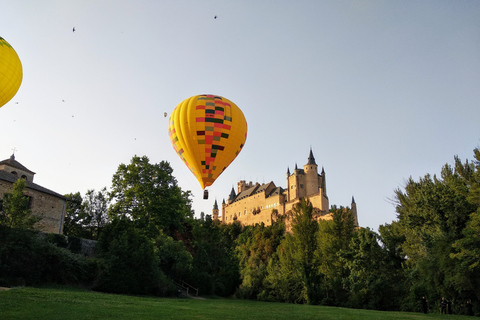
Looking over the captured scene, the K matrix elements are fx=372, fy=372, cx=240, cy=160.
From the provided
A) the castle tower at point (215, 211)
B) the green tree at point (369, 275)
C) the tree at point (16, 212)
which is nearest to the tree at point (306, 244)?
the green tree at point (369, 275)

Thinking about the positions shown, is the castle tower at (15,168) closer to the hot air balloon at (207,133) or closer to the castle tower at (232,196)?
the hot air balloon at (207,133)

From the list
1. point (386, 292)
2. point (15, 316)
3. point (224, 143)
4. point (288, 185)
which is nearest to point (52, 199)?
point (224, 143)

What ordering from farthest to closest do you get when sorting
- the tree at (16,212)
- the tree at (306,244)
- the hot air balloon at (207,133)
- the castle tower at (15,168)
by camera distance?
1. the castle tower at (15,168)
2. the tree at (306,244)
3. the tree at (16,212)
4. the hot air balloon at (207,133)

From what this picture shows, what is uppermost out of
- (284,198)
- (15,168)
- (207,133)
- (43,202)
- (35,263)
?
(284,198)

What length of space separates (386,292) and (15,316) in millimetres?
25910

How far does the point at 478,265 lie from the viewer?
2197 centimetres

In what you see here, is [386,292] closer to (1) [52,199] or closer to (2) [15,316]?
(2) [15,316]

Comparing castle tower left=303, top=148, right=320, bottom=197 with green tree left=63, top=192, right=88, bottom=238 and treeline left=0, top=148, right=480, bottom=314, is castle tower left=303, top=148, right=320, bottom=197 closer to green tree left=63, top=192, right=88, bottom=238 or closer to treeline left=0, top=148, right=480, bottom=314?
treeline left=0, top=148, right=480, bottom=314

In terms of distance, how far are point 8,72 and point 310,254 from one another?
2936 centimetres

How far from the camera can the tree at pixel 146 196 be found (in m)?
35.8

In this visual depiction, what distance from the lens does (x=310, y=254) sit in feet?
120

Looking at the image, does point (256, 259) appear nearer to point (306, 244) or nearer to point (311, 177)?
point (306, 244)

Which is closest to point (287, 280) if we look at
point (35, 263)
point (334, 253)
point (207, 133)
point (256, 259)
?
point (334, 253)

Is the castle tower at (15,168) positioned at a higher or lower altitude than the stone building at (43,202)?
higher
